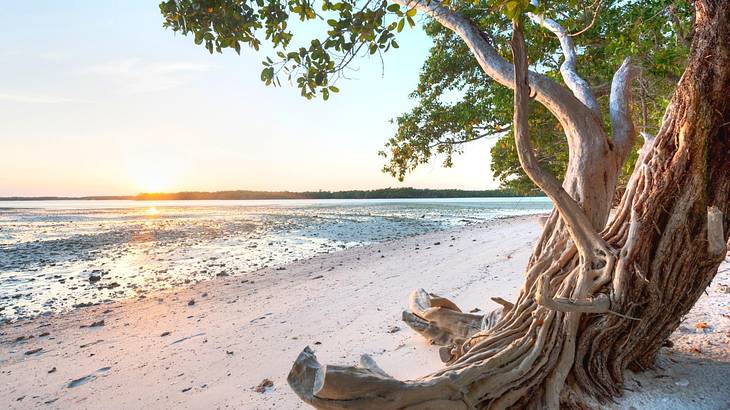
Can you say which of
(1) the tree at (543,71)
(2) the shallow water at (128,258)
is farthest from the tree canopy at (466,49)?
(2) the shallow water at (128,258)

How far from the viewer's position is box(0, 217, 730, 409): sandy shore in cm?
326

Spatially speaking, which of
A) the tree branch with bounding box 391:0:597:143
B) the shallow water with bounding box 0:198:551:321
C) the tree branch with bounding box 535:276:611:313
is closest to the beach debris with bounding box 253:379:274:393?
the tree branch with bounding box 535:276:611:313

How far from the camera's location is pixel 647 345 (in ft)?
8.98

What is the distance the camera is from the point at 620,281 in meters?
2.50

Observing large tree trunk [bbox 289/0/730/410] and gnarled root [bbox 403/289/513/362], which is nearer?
large tree trunk [bbox 289/0/730/410]

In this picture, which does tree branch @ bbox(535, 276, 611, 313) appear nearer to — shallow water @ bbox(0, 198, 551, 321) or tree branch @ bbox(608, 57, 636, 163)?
tree branch @ bbox(608, 57, 636, 163)

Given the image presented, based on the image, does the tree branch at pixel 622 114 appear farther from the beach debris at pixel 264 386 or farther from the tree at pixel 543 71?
the beach debris at pixel 264 386

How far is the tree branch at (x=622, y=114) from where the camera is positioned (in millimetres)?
3248

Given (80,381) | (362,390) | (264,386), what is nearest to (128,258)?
(80,381)

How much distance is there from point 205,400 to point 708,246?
3.81m

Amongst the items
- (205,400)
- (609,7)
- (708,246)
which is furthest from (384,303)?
(609,7)

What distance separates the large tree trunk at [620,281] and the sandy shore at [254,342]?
1.27 feet

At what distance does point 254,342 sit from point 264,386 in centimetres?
130

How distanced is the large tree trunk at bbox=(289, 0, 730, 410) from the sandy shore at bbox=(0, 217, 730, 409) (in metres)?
0.39
